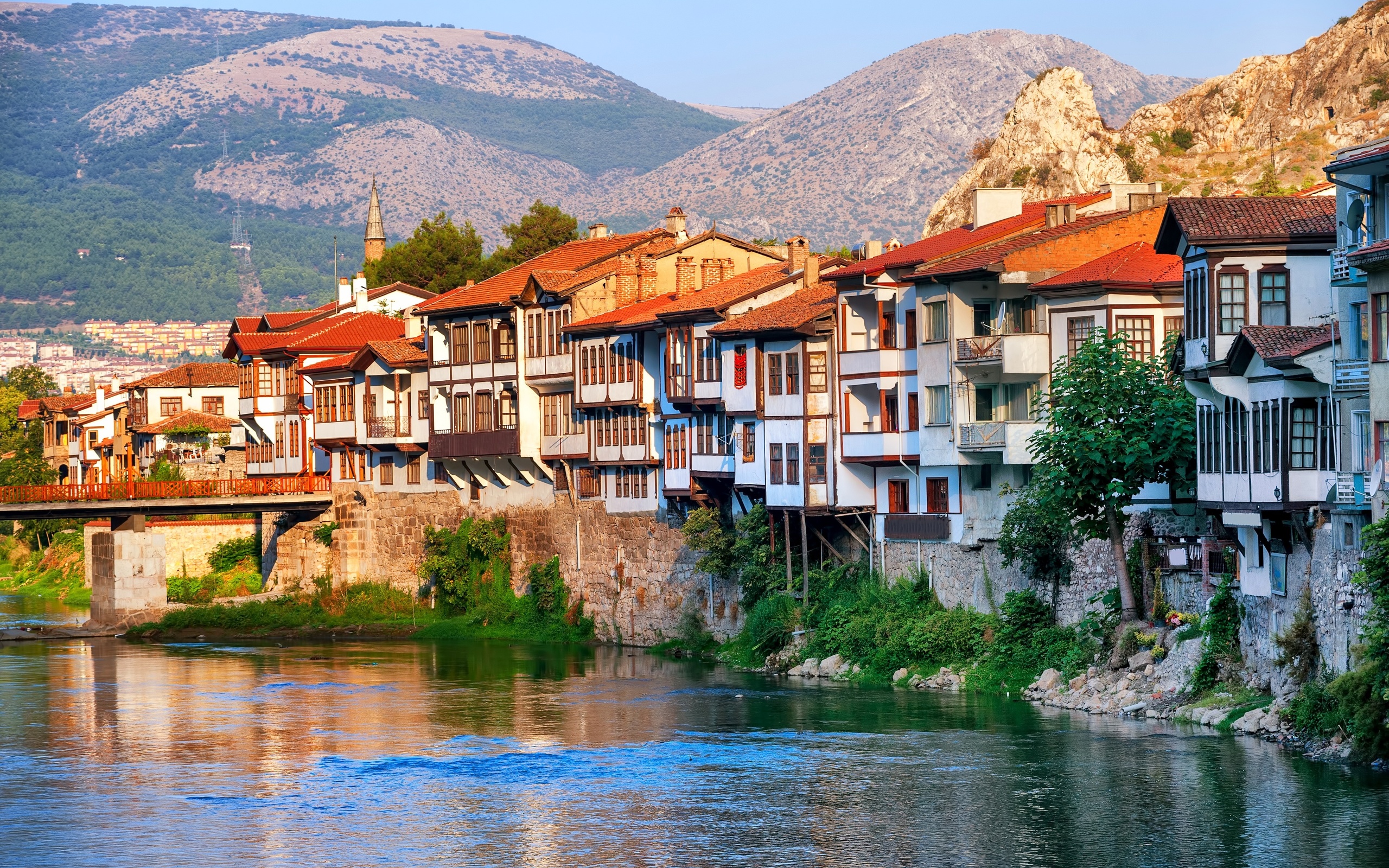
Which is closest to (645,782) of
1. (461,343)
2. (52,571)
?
(461,343)

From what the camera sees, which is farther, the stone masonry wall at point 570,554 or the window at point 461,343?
the window at point 461,343

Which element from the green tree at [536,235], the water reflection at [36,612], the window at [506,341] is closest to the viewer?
the window at [506,341]

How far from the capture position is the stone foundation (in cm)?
8106

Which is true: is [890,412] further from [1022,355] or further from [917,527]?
[1022,355]

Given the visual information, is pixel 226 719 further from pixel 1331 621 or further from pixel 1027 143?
pixel 1027 143

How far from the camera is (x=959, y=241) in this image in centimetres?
6075

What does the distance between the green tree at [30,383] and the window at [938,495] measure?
120583 millimetres

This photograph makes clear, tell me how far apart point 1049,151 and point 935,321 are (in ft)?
158

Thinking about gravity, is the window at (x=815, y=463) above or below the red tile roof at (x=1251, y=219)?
below

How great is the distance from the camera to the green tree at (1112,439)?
46.5 metres

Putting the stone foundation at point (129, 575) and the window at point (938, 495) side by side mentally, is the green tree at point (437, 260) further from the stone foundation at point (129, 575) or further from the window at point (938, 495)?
the window at point (938, 495)

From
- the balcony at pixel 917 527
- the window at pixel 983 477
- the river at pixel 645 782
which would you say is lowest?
the river at pixel 645 782

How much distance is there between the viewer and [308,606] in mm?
84750

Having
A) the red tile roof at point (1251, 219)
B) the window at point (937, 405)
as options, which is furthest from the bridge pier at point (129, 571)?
the red tile roof at point (1251, 219)
